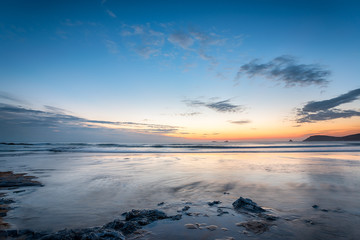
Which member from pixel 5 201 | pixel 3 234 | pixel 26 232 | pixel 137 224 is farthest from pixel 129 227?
pixel 5 201

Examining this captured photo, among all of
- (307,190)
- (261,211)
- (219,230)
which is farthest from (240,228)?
(307,190)

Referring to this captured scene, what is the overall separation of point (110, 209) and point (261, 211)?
3.45 meters

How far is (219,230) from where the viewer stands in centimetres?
313

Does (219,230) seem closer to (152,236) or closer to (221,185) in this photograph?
Answer: (152,236)

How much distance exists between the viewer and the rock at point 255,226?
3123 millimetres

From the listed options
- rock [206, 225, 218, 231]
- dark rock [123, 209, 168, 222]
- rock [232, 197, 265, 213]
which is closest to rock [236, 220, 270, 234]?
rock [206, 225, 218, 231]

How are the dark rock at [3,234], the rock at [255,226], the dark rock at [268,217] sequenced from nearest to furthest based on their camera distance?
1. the dark rock at [3,234]
2. the rock at [255,226]
3. the dark rock at [268,217]

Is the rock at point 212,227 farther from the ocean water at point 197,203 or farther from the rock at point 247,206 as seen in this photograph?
the rock at point 247,206

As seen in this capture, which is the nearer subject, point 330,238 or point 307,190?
point 330,238

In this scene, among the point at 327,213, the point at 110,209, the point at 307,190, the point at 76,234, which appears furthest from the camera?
the point at 307,190

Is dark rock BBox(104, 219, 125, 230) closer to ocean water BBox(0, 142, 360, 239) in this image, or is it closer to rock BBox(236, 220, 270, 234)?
ocean water BBox(0, 142, 360, 239)

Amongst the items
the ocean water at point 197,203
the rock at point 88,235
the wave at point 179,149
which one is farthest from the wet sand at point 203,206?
the wave at point 179,149

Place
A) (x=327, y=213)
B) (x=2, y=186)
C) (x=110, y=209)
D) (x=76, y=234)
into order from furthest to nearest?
(x=2, y=186) < (x=110, y=209) < (x=327, y=213) < (x=76, y=234)

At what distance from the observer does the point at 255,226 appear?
3262 millimetres
